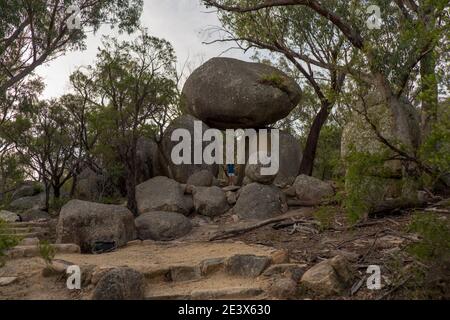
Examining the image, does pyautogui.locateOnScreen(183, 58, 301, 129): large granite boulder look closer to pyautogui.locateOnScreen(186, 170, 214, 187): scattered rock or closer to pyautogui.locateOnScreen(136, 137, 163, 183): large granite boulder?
pyautogui.locateOnScreen(186, 170, 214, 187): scattered rock

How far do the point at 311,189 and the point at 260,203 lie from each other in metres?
2.01

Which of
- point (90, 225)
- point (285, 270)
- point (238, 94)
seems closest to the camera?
point (285, 270)

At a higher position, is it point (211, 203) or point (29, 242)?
point (211, 203)

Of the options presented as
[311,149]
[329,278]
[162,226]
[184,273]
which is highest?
[311,149]

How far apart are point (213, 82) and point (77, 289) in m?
10.8

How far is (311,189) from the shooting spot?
1456cm

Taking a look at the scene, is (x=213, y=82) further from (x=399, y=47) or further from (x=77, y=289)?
(x=77, y=289)

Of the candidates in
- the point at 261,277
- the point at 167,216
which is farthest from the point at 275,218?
the point at 261,277

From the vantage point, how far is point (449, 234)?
6.22 meters

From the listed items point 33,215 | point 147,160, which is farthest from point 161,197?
point 33,215

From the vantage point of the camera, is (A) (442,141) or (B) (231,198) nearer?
(A) (442,141)

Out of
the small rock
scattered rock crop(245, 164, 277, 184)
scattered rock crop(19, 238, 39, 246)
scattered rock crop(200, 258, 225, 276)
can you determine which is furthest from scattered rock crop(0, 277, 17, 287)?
scattered rock crop(245, 164, 277, 184)

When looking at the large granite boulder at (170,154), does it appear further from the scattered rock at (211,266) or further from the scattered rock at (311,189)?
the scattered rock at (211,266)

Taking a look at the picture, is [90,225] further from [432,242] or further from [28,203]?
[432,242]
